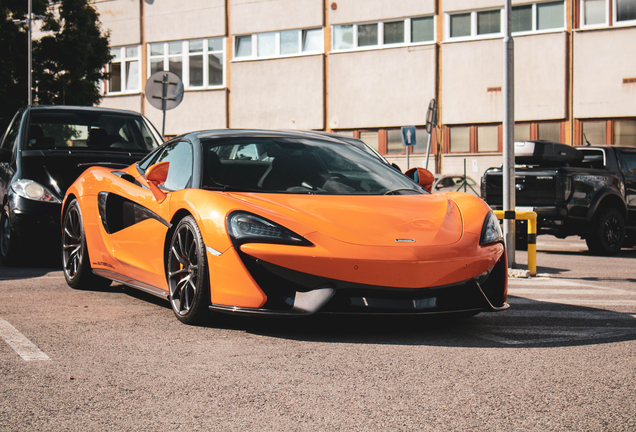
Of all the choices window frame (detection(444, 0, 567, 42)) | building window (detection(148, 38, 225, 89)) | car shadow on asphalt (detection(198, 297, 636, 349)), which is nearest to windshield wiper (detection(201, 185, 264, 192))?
car shadow on asphalt (detection(198, 297, 636, 349))

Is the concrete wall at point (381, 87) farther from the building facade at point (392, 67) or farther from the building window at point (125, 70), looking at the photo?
the building window at point (125, 70)

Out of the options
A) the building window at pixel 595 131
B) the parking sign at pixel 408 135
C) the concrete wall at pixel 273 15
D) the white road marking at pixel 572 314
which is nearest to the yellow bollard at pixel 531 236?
the white road marking at pixel 572 314

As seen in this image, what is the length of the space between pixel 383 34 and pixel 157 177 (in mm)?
24656

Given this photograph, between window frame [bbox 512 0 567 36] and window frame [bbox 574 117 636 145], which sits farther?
window frame [bbox 512 0 567 36]

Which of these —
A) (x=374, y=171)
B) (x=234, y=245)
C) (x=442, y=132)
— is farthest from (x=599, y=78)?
(x=234, y=245)

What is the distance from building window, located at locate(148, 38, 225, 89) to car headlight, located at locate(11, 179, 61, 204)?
2441 centimetres

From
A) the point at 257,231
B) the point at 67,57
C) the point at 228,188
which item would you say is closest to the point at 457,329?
the point at 257,231

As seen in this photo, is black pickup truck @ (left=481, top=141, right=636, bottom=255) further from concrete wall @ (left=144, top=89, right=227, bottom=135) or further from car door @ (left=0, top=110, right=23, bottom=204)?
concrete wall @ (left=144, top=89, right=227, bottom=135)

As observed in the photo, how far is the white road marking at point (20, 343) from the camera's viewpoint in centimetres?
417

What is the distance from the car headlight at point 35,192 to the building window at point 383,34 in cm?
2166

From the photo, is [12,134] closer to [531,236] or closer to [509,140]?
[509,140]

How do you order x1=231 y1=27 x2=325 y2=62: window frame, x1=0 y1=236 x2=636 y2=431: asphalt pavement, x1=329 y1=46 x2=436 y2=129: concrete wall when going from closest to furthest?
x1=0 y1=236 x2=636 y2=431: asphalt pavement, x1=329 y1=46 x2=436 y2=129: concrete wall, x1=231 y1=27 x2=325 y2=62: window frame

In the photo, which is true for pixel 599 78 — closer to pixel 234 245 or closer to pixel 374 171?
pixel 374 171

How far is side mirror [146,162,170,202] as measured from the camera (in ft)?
18.1
